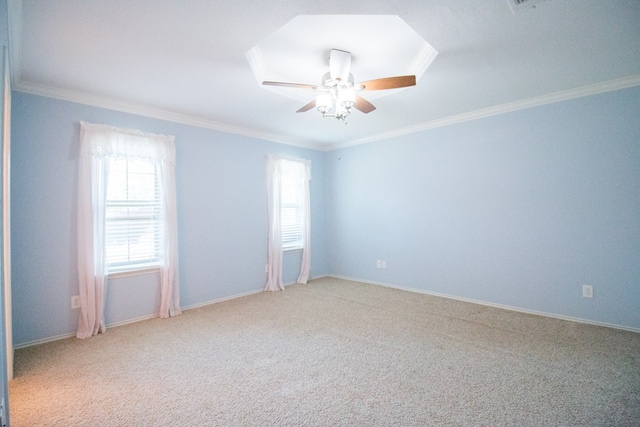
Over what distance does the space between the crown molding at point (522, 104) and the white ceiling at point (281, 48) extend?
0.01m

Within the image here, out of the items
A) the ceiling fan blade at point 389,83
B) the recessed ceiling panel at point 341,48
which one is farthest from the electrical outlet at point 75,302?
the ceiling fan blade at point 389,83

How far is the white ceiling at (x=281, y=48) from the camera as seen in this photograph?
6.17 feet

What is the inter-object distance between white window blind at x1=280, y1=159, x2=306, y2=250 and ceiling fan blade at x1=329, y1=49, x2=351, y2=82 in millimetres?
2486

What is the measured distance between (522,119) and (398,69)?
1750 millimetres

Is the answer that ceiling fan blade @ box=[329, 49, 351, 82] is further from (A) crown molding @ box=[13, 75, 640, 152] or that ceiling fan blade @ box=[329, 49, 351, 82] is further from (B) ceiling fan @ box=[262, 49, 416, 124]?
(A) crown molding @ box=[13, 75, 640, 152]

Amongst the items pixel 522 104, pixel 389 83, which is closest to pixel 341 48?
pixel 389 83

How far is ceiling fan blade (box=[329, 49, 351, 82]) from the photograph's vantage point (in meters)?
2.48

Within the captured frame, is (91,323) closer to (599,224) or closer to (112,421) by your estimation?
(112,421)

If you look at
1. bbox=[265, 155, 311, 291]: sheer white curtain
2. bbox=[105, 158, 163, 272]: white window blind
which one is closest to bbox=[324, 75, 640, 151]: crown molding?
bbox=[265, 155, 311, 291]: sheer white curtain

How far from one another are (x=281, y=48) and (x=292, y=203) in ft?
9.37

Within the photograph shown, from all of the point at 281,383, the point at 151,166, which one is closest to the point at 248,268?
the point at 151,166

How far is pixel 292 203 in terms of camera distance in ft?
16.8

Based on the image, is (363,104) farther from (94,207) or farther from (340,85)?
(94,207)

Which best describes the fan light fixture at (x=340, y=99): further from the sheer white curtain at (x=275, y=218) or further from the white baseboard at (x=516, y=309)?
the white baseboard at (x=516, y=309)
